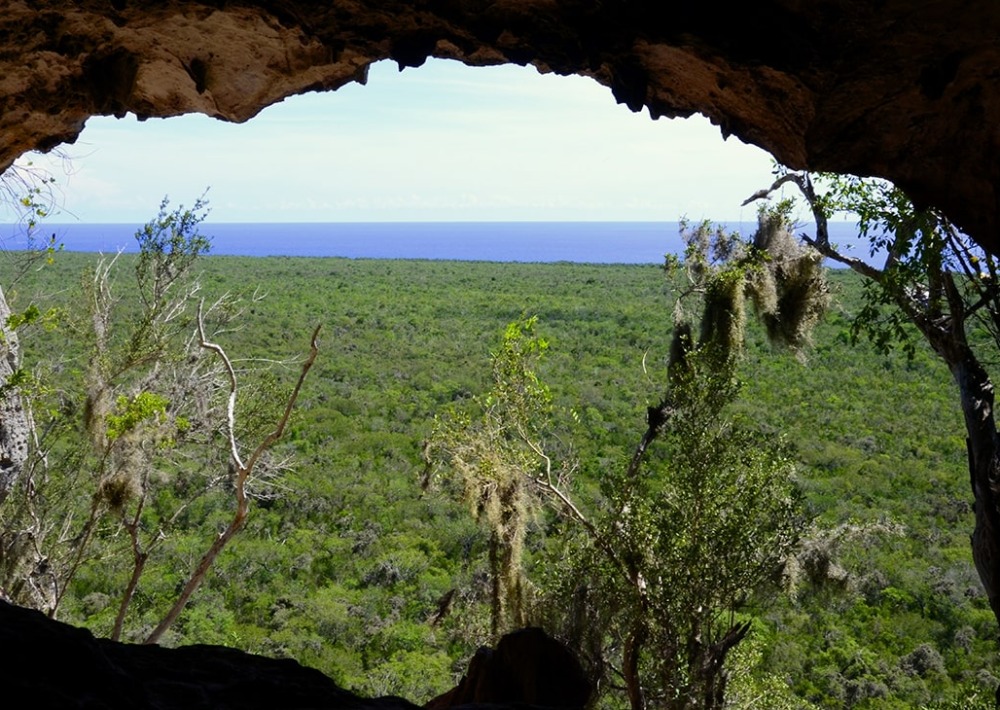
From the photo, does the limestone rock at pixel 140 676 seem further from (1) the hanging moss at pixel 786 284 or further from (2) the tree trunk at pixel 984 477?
(1) the hanging moss at pixel 786 284

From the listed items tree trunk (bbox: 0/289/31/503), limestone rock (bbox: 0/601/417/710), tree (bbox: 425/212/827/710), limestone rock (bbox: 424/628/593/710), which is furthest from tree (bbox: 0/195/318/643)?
limestone rock (bbox: 0/601/417/710)

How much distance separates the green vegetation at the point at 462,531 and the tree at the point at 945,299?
821mm

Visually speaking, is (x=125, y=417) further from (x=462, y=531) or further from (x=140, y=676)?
(x=462, y=531)

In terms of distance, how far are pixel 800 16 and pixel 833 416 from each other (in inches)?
968

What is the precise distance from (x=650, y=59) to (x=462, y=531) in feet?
44.9

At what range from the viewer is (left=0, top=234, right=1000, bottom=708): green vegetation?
12.7m

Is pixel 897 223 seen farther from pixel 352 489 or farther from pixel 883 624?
pixel 352 489

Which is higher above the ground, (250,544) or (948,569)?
(948,569)

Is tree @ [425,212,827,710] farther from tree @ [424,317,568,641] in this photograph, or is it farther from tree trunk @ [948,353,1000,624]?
tree trunk @ [948,353,1000,624]

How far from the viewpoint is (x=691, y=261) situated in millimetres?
13961

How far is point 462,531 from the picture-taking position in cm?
1783

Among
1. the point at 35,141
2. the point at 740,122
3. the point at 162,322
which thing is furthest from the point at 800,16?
the point at 162,322

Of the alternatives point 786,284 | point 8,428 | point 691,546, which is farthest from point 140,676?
point 786,284

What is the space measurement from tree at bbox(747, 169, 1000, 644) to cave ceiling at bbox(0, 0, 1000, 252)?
4.94ft
